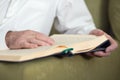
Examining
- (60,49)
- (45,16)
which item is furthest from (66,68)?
(45,16)

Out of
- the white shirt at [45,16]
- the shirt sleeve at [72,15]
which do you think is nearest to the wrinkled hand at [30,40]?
the white shirt at [45,16]

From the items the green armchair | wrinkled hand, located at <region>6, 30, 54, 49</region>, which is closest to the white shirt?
the green armchair

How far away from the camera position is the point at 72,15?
4.25ft

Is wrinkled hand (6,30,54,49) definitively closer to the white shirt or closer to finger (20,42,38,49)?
finger (20,42,38,49)

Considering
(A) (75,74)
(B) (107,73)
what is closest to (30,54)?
(A) (75,74)

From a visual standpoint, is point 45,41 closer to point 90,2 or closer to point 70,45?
point 70,45

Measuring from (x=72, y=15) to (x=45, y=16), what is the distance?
0.12m

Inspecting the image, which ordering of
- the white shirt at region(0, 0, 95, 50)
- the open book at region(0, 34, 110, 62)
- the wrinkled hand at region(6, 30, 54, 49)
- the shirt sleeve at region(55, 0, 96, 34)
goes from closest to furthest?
the open book at region(0, 34, 110, 62)
the wrinkled hand at region(6, 30, 54, 49)
the white shirt at region(0, 0, 95, 50)
the shirt sleeve at region(55, 0, 96, 34)

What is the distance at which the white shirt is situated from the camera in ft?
3.78

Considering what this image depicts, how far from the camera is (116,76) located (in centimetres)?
113

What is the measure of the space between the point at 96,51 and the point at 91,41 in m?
0.06

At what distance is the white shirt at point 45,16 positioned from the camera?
1152 mm

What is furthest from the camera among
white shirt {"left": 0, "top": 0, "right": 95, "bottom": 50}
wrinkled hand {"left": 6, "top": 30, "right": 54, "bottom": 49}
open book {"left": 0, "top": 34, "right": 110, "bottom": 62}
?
white shirt {"left": 0, "top": 0, "right": 95, "bottom": 50}

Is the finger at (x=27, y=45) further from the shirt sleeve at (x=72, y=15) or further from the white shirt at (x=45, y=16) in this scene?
the shirt sleeve at (x=72, y=15)
